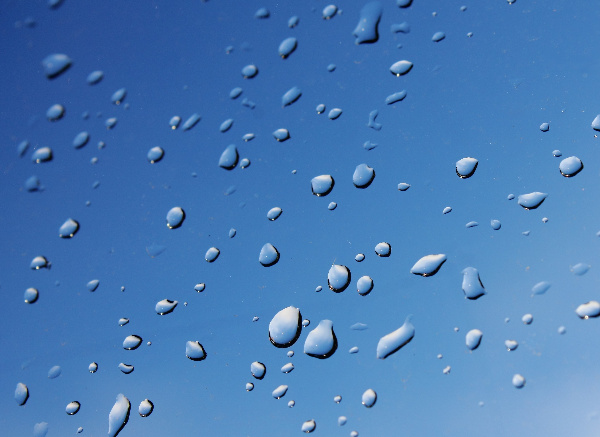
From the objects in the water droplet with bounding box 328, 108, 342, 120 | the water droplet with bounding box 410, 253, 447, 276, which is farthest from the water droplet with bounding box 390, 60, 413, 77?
the water droplet with bounding box 410, 253, 447, 276

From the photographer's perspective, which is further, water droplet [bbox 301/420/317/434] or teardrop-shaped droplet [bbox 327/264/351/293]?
water droplet [bbox 301/420/317/434]

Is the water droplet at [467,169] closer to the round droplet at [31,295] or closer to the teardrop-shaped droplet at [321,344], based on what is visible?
the teardrop-shaped droplet at [321,344]

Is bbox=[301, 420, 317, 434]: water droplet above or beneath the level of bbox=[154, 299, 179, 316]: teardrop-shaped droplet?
beneath

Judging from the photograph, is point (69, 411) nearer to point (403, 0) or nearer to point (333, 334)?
point (333, 334)

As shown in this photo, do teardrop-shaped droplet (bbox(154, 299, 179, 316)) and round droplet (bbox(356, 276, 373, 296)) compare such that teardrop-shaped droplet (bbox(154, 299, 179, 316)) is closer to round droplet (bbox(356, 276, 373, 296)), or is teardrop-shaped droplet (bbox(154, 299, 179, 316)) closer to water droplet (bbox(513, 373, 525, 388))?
round droplet (bbox(356, 276, 373, 296))

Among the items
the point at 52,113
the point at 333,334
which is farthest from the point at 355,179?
the point at 52,113

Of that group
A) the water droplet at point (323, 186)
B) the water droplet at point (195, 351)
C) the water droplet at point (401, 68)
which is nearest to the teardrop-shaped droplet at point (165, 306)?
the water droplet at point (195, 351)

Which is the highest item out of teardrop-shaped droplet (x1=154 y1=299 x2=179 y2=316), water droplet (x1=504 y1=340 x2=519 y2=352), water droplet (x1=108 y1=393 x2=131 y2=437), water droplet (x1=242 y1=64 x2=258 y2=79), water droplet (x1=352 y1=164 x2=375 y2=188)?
water droplet (x1=242 y1=64 x2=258 y2=79)
